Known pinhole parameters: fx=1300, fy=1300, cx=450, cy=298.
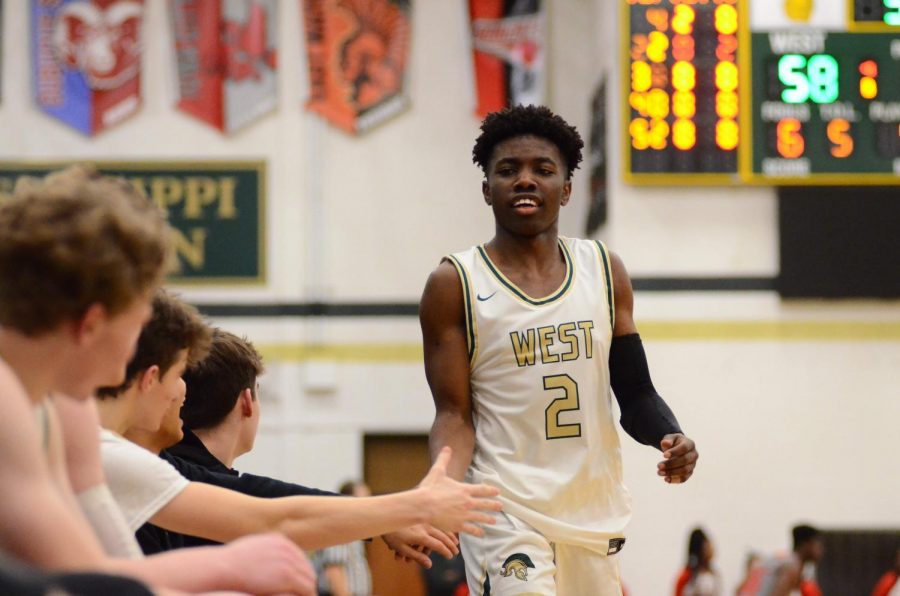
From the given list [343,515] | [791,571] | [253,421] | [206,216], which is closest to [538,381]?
[253,421]

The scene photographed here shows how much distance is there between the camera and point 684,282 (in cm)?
1119

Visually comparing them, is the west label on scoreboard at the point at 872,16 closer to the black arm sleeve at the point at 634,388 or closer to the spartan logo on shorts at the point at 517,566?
the black arm sleeve at the point at 634,388

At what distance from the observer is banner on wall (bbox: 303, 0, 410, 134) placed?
1339 centimetres

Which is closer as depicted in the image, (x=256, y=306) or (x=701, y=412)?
(x=701, y=412)

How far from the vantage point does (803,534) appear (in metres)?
10.1

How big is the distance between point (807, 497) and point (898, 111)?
130 inches

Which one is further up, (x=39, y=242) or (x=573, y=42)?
(x=573, y=42)

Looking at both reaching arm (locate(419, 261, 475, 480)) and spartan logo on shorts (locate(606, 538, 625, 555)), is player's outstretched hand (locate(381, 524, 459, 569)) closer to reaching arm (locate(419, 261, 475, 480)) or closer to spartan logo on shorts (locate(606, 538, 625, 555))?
reaching arm (locate(419, 261, 475, 480))

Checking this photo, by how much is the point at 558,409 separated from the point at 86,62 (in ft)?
34.9

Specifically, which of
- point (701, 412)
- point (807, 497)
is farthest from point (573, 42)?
point (807, 497)

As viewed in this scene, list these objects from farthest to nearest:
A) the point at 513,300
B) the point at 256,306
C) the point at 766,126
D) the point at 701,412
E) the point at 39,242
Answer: the point at 256,306
the point at 701,412
the point at 766,126
the point at 513,300
the point at 39,242

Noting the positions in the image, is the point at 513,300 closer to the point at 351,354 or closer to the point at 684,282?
the point at 684,282

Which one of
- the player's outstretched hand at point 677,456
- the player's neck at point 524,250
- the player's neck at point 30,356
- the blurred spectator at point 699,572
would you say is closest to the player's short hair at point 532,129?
the player's neck at point 524,250

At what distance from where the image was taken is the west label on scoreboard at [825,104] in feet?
33.1
